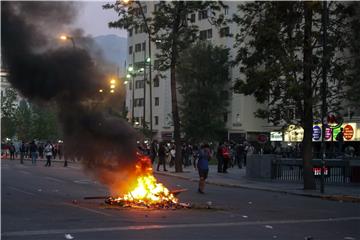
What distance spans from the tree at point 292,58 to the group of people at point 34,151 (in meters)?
18.7

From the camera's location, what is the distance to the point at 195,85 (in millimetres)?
71812

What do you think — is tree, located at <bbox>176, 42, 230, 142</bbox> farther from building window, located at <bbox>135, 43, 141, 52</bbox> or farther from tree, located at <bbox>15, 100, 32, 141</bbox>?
tree, located at <bbox>15, 100, 32, 141</bbox>

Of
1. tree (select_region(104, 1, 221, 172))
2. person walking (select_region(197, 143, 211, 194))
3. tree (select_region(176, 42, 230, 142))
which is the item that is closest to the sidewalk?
person walking (select_region(197, 143, 211, 194))

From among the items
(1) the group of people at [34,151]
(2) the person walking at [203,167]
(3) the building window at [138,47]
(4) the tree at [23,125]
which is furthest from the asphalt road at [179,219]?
(3) the building window at [138,47]

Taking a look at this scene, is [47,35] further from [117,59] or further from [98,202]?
[98,202]

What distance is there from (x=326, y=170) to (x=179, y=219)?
48.9 ft

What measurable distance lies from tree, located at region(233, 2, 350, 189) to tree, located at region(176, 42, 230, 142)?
45.6 meters

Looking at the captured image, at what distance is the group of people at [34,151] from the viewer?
135 feet

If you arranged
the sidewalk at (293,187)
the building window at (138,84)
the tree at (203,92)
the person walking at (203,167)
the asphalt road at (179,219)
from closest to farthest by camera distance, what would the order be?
the asphalt road at (179,219) < the person walking at (203,167) < the sidewalk at (293,187) < the tree at (203,92) < the building window at (138,84)

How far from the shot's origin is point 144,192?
1565cm

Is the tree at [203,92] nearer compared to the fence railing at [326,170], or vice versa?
the fence railing at [326,170]

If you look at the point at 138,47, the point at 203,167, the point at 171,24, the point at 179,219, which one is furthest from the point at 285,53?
the point at 138,47


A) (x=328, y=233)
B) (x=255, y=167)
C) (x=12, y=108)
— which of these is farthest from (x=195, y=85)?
(x=328, y=233)

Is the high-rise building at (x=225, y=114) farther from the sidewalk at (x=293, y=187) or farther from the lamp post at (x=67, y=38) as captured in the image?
the lamp post at (x=67, y=38)
